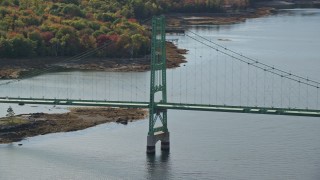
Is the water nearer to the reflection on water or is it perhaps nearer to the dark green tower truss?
the reflection on water

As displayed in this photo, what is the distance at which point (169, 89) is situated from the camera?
60.1m

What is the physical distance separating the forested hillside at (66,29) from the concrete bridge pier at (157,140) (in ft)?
101


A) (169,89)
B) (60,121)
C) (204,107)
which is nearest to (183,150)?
(204,107)

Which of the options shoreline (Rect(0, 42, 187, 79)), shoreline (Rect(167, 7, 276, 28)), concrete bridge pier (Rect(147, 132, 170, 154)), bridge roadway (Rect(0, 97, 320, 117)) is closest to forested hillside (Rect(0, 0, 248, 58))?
shoreline (Rect(0, 42, 187, 79))

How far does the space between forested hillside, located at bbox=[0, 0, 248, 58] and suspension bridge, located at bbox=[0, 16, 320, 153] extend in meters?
5.15

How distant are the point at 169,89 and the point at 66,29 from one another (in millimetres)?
20578

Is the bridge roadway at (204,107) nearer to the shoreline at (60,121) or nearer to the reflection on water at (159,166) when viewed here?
the shoreline at (60,121)

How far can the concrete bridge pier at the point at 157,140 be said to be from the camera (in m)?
43.9

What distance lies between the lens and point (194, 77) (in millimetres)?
65875

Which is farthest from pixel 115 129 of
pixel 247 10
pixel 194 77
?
pixel 247 10

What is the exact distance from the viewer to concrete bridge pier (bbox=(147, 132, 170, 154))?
43.9 metres

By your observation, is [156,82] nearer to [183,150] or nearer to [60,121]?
[183,150]

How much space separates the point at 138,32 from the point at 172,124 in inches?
1238

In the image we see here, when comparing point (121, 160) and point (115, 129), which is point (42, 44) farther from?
point (121, 160)
